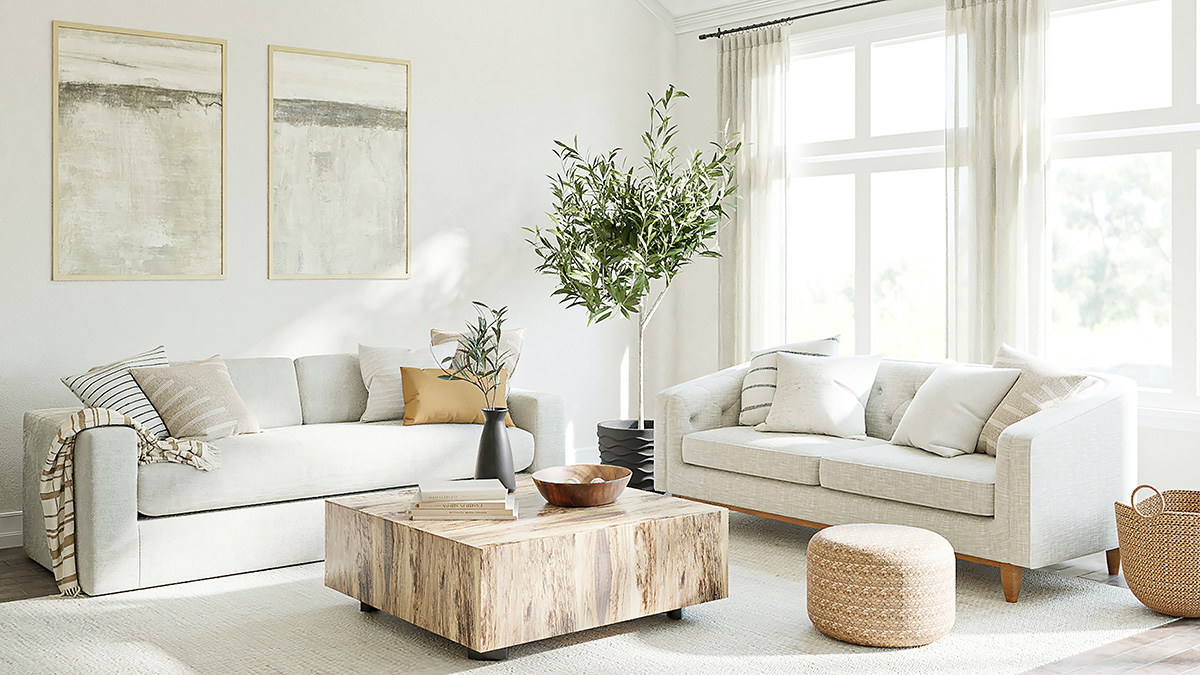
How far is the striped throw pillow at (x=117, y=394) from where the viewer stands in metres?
4.33

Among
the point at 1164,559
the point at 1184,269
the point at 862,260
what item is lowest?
the point at 1164,559

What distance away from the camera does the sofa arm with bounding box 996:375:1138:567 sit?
12.6 feet

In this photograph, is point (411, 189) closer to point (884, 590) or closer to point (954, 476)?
point (954, 476)

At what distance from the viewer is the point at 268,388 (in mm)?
4992

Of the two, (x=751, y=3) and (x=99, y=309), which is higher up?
(x=751, y=3)

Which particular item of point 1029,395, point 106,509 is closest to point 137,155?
point 106,509

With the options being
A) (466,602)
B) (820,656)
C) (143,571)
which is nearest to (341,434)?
(143,571)

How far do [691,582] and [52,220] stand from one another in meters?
3.26

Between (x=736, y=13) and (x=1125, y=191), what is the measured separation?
8.42 feet

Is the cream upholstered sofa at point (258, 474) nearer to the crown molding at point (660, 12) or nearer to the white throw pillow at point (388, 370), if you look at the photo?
the white throw pillow at point (388, 370)

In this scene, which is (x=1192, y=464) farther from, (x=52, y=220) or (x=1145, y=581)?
(x=52, y=220)

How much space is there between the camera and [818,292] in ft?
21.0

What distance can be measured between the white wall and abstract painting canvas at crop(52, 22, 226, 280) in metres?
0.06

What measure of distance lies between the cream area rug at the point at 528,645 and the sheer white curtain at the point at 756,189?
8.53 feet
